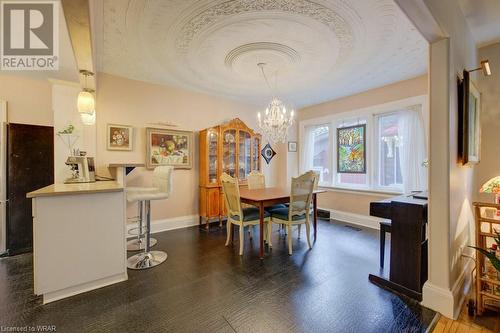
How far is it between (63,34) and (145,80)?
63.0 inches

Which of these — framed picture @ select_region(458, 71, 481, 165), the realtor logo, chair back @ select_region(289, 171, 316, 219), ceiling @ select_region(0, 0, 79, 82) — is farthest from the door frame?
framed picture @ select_region(458, 71, 481, 165)

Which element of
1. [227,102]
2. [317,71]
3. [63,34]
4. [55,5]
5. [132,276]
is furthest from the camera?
[227,102]

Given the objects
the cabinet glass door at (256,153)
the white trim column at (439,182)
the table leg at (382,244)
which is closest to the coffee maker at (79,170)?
the cabinet glass door at (256,153)

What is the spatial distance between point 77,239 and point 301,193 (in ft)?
8.15

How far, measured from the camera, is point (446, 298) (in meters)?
1.72

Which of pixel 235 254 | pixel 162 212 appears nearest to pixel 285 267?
pixel 235 254

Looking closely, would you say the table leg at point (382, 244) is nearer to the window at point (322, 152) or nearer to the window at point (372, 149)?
the window at point (372, 149)

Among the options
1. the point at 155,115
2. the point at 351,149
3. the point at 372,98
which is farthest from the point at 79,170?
the point at 372,98

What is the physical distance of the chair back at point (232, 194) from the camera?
282 centimetres

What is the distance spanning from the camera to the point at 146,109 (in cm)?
377

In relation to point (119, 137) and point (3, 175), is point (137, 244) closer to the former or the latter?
point (119, 137)

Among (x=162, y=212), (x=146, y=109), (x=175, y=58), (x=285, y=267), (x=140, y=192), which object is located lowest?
(x=285, y=267)

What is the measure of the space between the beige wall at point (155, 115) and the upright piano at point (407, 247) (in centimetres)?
324

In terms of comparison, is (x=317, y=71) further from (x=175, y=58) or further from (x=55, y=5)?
(x=55, y=5)
